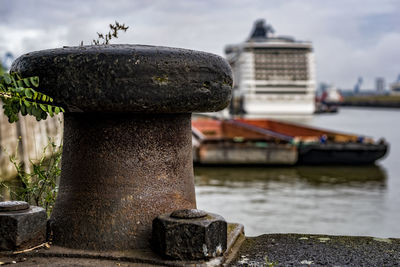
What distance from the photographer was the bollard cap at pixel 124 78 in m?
2.14

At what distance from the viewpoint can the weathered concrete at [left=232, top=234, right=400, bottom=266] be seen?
7.34 ft

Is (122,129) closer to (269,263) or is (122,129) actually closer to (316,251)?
(269,263)

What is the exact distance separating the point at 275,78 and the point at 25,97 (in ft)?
235

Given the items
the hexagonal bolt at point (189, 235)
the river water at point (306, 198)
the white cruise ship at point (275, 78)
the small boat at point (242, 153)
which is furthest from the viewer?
the white cruise ship at point (275, 78)

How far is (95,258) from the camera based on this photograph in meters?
2.21

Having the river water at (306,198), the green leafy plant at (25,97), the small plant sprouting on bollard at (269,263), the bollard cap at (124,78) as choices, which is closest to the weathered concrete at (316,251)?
the small plant sprouting on bollard at (269,263)

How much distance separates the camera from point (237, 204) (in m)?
10.5

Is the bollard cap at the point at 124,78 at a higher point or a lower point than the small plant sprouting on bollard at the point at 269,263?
higher

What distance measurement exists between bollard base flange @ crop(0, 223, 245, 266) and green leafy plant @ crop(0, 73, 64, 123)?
624 mm

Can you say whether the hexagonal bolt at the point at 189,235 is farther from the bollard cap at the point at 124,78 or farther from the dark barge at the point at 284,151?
the dark barge at the point at 284,151

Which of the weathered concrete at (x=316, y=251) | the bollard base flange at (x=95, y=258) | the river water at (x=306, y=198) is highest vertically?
the bollard base flange at (x=95, y=258)

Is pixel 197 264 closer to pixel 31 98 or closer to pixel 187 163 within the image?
pixel 187 163

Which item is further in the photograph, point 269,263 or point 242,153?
point 242,153

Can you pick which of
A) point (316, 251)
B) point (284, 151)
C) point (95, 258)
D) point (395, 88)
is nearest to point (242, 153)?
point (284, 151)
